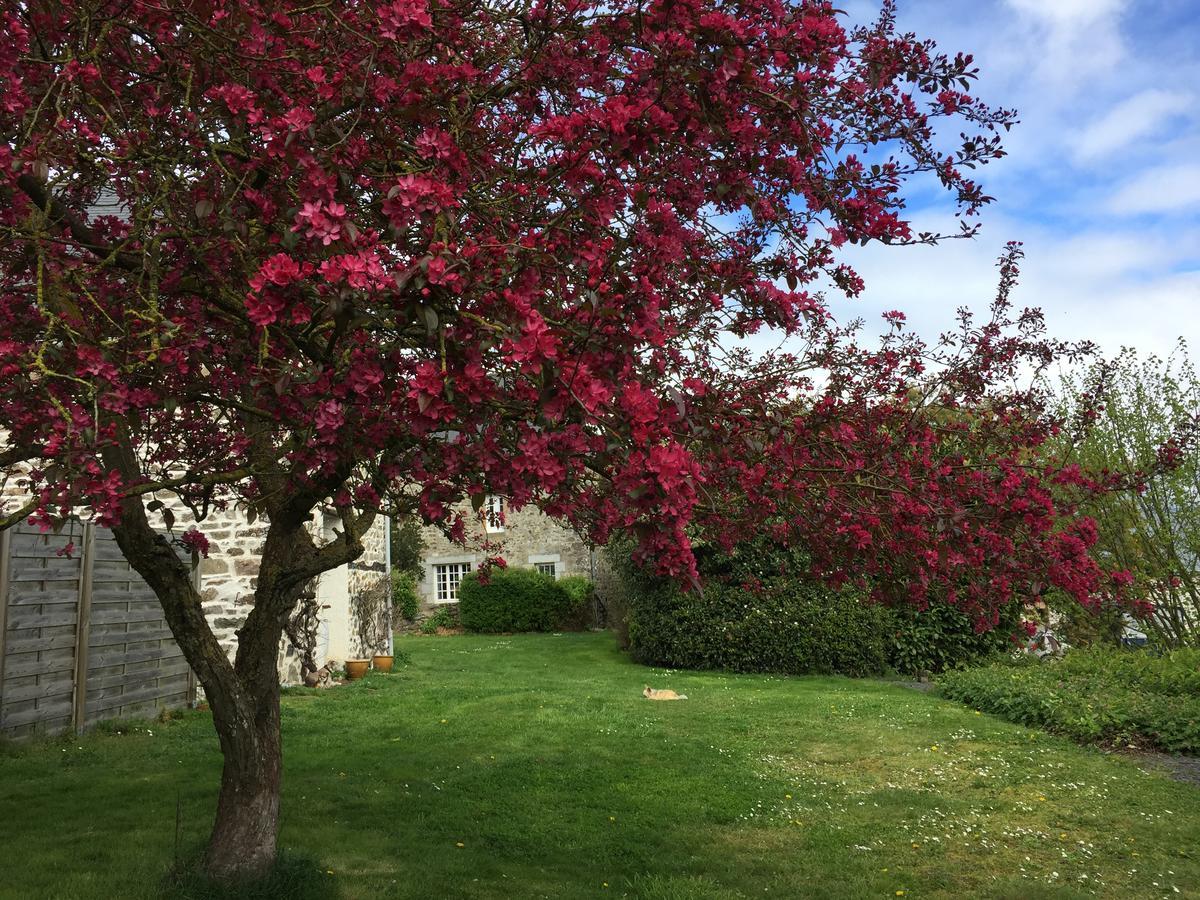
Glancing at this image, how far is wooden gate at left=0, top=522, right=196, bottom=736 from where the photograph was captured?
27.2ft

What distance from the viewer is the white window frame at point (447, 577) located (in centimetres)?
2819

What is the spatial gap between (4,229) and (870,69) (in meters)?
4.12

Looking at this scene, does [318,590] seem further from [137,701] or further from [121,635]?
[121,635]

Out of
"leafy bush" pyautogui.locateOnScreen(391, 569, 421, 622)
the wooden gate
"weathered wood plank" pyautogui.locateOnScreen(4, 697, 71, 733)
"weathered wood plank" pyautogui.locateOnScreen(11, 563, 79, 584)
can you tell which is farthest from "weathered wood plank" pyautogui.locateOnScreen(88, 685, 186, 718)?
"leafy bush" pyautogui.locateOnScreen(391, 569, 421, 622)

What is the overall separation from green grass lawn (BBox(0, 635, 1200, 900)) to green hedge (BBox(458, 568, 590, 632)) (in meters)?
14.5

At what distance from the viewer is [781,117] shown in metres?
3.97

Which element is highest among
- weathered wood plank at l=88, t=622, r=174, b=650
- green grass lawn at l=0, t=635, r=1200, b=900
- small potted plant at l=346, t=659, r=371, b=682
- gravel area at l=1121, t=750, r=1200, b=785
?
weathered wood plank at l=88, t=622, r=174, b=650

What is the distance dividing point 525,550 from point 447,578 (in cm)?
296

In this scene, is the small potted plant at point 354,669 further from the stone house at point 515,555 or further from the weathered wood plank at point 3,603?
the stone house at point 515,555

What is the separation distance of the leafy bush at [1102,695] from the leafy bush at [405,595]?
16.6 metres

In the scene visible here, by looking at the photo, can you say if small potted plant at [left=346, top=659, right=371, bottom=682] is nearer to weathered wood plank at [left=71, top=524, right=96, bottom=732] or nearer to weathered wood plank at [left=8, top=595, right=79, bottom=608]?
weathered wood plank at [left=71, top=524, right=96, bottom=732]

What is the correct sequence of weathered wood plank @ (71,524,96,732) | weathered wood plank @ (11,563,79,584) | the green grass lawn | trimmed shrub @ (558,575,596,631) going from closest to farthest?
the green grass lawn < weathered wood plank @ (11,563,79,584) < weathered wood plank @ (71,524,96,732) < trimmed shrub @ (558,575,596,631)

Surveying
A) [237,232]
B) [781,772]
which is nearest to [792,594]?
[781,772]

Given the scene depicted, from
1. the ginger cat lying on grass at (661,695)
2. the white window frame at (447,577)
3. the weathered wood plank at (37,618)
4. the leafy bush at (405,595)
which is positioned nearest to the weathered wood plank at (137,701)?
the weathered wood plank at (37,618)
